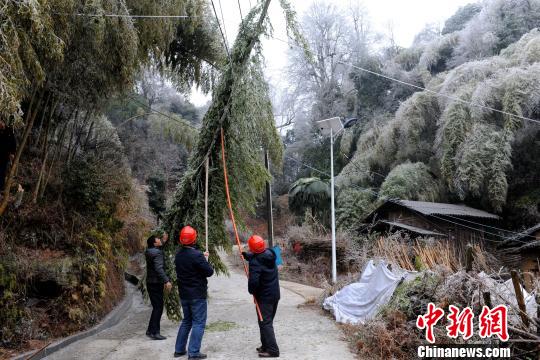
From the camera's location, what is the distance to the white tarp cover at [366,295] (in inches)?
298

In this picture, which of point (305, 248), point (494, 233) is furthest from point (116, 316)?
point (494, 233)

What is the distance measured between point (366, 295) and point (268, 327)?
9.72 feet

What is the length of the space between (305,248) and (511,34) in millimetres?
17237

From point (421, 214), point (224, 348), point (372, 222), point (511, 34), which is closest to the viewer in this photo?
point (224, 348)

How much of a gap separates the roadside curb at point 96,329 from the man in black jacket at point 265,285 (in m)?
2.94

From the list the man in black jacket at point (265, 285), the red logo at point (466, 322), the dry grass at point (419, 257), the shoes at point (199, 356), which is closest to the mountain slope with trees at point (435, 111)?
the dry grass at point (419, 257)

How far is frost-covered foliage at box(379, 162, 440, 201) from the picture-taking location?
21047 millimetres

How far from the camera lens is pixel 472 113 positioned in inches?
730

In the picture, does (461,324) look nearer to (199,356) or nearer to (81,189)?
(199,356)

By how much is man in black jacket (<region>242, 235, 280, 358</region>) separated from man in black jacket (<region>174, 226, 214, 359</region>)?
0.58 m

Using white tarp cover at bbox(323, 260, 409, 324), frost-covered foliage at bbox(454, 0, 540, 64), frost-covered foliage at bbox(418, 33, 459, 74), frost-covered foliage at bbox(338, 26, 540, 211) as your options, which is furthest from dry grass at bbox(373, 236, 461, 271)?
frost-covered foliage at bbox(418, 33, 459, 74)

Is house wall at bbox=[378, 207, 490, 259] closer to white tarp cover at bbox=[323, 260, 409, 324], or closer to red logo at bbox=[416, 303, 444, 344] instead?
white tarp cover at bbox=[323, 260, 409, 324]

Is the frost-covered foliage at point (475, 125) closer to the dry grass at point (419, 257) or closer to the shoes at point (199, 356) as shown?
the dry grass at point (419, 257)

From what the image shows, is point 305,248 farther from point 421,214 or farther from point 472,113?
point 472,113
